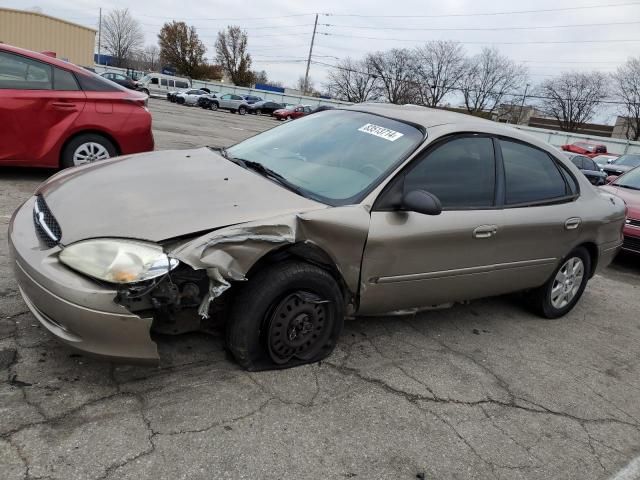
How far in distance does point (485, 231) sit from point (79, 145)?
4.70 metres

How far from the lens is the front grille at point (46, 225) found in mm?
2537

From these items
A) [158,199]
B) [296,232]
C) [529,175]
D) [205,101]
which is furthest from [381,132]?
[205,101]

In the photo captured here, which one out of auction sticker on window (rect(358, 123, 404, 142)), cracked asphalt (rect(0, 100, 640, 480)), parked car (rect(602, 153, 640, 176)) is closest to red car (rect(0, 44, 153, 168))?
cracked asphalt (rect(0, 100, 640, 480))

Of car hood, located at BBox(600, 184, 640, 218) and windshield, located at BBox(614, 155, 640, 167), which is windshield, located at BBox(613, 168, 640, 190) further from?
windshield, located at BBox(614, 155, 640, 167)

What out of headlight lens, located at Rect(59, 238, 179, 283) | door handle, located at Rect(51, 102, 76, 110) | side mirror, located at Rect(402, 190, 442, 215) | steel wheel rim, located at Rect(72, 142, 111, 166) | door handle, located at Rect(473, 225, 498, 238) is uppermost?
door handle, located at Rect(51, 102, 76, 110)

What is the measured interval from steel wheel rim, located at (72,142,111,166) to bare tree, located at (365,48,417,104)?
65.7 m

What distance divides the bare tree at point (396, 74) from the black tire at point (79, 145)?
2584 inches

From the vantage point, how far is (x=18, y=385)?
245cm

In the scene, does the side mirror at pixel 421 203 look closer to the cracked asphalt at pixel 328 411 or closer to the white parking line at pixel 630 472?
the cracked asphalt at pixel 328 411

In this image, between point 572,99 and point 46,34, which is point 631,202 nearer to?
point 46,34

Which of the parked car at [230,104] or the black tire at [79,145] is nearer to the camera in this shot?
the black tire at [79,145]

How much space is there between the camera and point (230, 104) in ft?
132

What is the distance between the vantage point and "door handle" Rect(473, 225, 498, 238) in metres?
3.46

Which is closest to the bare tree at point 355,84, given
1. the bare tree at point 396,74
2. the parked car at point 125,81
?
the bare tree at point 396,74
